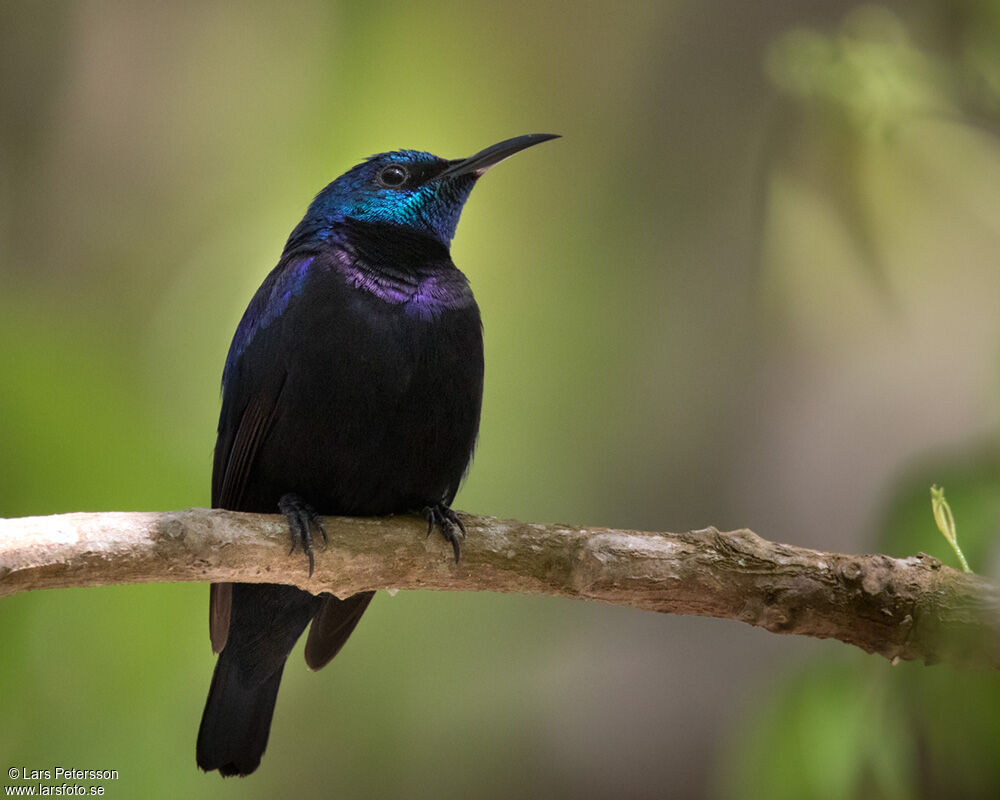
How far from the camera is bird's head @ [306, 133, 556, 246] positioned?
309cm

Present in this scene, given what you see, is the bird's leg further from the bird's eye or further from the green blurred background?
the green blurred background

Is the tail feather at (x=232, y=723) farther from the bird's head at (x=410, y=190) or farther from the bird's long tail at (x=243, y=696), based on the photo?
the bird's head at (x=410, y=190)

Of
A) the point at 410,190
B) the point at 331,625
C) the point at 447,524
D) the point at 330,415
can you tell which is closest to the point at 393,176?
the point at 410,190

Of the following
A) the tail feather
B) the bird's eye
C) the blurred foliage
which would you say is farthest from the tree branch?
the bird's eye

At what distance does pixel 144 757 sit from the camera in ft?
12.7

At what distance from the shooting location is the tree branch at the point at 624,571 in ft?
7.06

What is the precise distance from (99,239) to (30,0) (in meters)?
1.09

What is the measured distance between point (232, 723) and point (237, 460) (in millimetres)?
751

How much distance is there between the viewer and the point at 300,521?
241 centimetres

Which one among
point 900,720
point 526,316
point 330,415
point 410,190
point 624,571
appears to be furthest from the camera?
point 526,316

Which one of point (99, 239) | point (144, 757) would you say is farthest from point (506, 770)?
point (99, 239)

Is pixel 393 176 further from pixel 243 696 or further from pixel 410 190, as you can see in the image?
pixel 243 696

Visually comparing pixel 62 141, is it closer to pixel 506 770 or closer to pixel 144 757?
pixel 144 757
